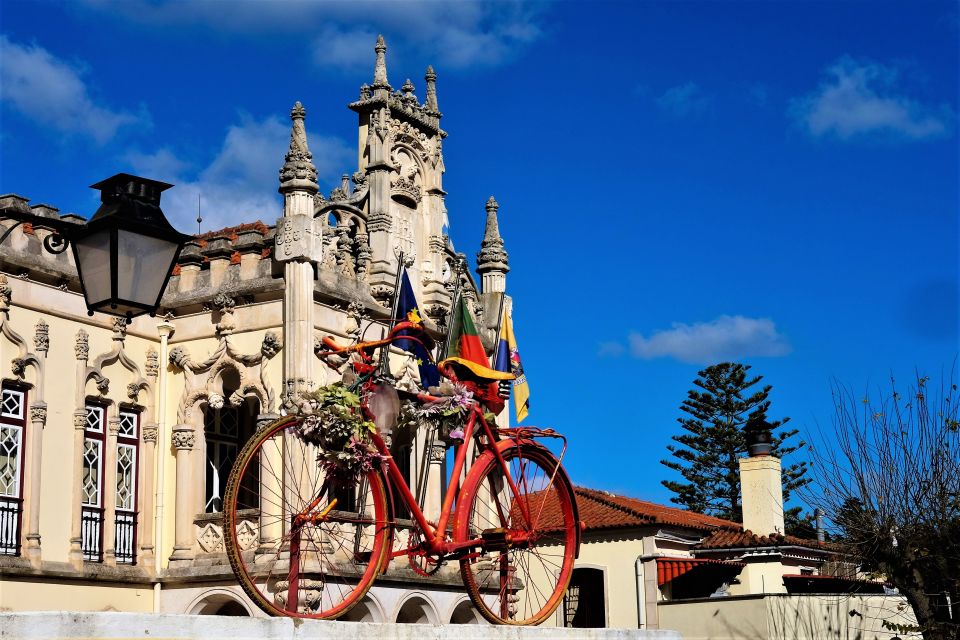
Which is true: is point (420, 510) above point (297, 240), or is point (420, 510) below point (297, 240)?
below

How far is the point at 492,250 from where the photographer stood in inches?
1185

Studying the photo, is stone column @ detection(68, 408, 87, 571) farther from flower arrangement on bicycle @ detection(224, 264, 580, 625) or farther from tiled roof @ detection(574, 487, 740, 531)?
flower arrangement on bicycle @ detection(224, 264, 580, 625)

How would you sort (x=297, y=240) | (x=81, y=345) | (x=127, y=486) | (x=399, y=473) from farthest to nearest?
(x=127, y=486) < (x=297, y=240) < (x=81, y=345) < (x=399, y=473)

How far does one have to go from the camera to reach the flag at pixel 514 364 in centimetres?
2764

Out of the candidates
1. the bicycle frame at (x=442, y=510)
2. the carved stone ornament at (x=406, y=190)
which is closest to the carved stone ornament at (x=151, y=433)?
the carved stone ornament at (x=406, y=190)

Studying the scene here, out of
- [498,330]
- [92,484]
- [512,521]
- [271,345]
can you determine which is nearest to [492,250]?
[498,330]

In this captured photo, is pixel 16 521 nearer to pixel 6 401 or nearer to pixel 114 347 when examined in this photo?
pixel 6 401

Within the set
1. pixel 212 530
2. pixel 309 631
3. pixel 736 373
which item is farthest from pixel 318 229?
pixel 736 373

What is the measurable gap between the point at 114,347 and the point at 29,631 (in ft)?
55.9

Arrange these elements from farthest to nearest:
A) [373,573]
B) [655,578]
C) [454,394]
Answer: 1. [655,578]
2. [454,394]
3. [373,573]

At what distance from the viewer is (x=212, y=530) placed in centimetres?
2345

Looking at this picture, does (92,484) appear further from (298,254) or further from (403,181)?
(403,181)

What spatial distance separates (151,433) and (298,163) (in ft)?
18.2

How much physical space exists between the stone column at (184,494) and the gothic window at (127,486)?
0.72 metres
